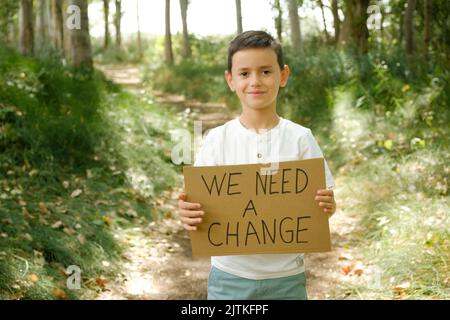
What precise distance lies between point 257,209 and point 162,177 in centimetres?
411

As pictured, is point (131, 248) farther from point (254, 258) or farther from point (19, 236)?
point (254, 258)

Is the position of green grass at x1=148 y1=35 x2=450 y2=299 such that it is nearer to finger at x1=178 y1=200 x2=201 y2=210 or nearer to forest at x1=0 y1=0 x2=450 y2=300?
forest at x1=0 y1=0 x2=450 y2=300

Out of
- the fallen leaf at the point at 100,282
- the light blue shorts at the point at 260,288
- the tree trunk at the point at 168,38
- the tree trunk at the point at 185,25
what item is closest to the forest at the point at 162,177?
the fallen leaf at the point at 100,282

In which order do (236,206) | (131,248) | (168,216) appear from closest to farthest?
(236,206), (131,248), (168,216)

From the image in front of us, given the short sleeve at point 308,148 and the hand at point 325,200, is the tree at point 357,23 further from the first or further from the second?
the hand at point 325,200

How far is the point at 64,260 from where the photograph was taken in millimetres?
3686

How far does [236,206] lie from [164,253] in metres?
2.76

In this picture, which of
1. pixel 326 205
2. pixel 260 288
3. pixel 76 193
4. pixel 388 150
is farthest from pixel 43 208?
pixel 388 150

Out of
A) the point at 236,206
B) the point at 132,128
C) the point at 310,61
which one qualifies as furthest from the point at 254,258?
the point at 310,61

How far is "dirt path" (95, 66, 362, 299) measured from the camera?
3859mm

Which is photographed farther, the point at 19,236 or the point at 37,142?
the point at 37,142

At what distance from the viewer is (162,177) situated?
19.7 feet

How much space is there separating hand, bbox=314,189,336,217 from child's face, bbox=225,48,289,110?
357mm

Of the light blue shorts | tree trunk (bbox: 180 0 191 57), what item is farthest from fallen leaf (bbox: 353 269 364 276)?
tree trunk (bbox: 180 0 191 57)
